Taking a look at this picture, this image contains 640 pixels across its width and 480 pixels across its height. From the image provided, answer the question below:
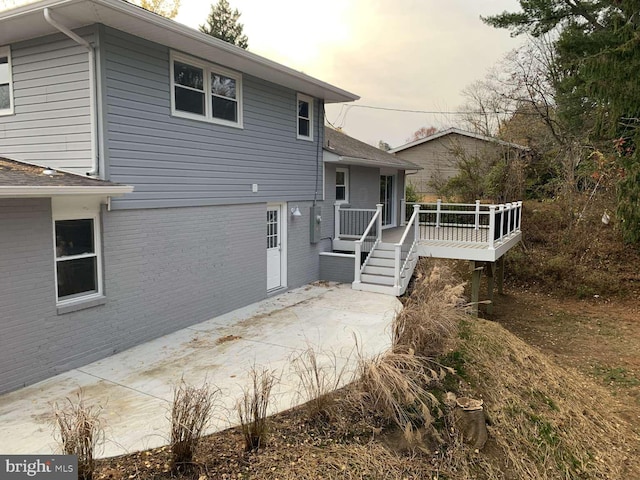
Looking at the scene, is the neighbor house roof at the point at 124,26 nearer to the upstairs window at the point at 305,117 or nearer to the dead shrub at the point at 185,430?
the upstairs window at the point at 305,117

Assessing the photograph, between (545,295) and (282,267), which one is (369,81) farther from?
(282,267)

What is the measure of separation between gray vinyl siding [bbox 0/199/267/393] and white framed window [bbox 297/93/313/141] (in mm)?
2890

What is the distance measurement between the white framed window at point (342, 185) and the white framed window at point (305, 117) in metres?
2.38

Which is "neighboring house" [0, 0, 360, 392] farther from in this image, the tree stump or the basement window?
the tree stump

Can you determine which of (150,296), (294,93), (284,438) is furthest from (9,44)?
(284,438)

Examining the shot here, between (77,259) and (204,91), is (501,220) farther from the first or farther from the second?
(77,259)

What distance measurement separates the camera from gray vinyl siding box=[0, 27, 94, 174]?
6.63 meters

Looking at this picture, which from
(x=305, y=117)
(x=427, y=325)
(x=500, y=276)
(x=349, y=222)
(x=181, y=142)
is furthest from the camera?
(x=500, y=276)

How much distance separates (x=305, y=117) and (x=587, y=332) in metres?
8.95

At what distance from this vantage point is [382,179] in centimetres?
1770

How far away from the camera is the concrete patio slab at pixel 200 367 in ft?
14.9

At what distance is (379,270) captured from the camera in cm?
1130

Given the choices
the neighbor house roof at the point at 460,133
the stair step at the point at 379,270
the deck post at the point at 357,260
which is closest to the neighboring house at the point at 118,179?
the deck post at the point at 357,260

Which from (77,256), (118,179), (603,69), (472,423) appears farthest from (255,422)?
(603,69)
